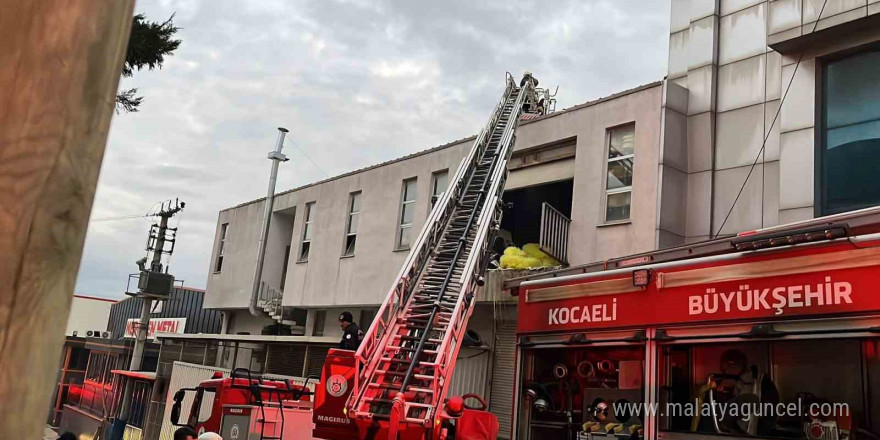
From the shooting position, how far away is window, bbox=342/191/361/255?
21286 millimetres

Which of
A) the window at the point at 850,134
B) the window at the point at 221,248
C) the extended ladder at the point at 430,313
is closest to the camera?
the extended ladder at the point at 430,313

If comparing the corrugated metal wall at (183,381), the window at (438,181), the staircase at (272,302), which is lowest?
the corrugated metal wall at (183,381)

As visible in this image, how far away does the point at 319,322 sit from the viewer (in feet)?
73.4

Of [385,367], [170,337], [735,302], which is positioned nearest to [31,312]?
[735,302]

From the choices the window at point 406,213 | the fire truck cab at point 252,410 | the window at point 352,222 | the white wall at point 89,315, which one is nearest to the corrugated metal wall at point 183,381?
the window at point 352,222

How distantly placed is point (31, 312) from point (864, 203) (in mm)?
12037

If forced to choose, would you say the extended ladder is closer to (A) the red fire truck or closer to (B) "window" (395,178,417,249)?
(A) the red fire truck

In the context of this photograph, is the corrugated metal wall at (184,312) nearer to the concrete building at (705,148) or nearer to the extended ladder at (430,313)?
the concrete building at (705,148)

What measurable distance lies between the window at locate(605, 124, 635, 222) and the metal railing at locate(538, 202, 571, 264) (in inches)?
44.4

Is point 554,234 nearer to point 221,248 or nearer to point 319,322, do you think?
point 319,322

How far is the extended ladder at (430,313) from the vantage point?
27.8ft

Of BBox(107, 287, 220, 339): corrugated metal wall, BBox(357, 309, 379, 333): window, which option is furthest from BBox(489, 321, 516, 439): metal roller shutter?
BBox(107, 287, 220, 339): corrugated metal wall

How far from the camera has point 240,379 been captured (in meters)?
12.0

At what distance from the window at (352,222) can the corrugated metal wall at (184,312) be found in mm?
17498
